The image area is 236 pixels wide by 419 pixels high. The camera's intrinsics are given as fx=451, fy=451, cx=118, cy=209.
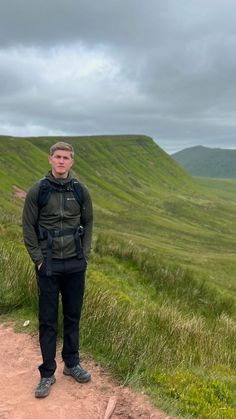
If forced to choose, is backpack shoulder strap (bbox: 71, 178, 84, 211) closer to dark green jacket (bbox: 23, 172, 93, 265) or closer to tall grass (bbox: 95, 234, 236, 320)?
dark green jacket (bbox: 23, 172, 93, 265)

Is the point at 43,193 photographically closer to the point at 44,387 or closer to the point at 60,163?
the point at 60,163

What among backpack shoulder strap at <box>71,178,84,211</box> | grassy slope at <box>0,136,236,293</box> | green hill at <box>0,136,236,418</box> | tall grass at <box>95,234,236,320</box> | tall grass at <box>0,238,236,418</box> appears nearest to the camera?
backpack shoulder strap at <box>71,178,84,211</box>

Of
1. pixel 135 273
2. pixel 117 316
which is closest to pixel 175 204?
pixel 135 273

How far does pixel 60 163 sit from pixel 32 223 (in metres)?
0.95

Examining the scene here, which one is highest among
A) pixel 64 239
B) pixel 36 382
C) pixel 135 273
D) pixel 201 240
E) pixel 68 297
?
pixel 64 239

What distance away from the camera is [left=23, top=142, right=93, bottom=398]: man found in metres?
6.45

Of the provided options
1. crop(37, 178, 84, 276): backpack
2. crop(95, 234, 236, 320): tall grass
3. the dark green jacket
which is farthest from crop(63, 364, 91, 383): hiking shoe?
crop(95, 234, 236, 320): tall grass

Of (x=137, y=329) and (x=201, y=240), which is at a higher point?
(x=137, y=329)

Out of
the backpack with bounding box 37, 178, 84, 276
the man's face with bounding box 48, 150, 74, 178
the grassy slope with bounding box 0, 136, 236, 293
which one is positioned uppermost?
the man's face with bounding box 48, 150, 74, 178

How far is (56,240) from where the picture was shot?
646cm

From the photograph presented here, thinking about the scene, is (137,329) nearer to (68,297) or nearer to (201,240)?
(68,297)

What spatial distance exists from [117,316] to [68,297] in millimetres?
2178

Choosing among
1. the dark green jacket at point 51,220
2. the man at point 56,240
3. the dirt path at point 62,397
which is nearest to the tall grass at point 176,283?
the dirt path at point 62,397

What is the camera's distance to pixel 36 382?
22.4ft
